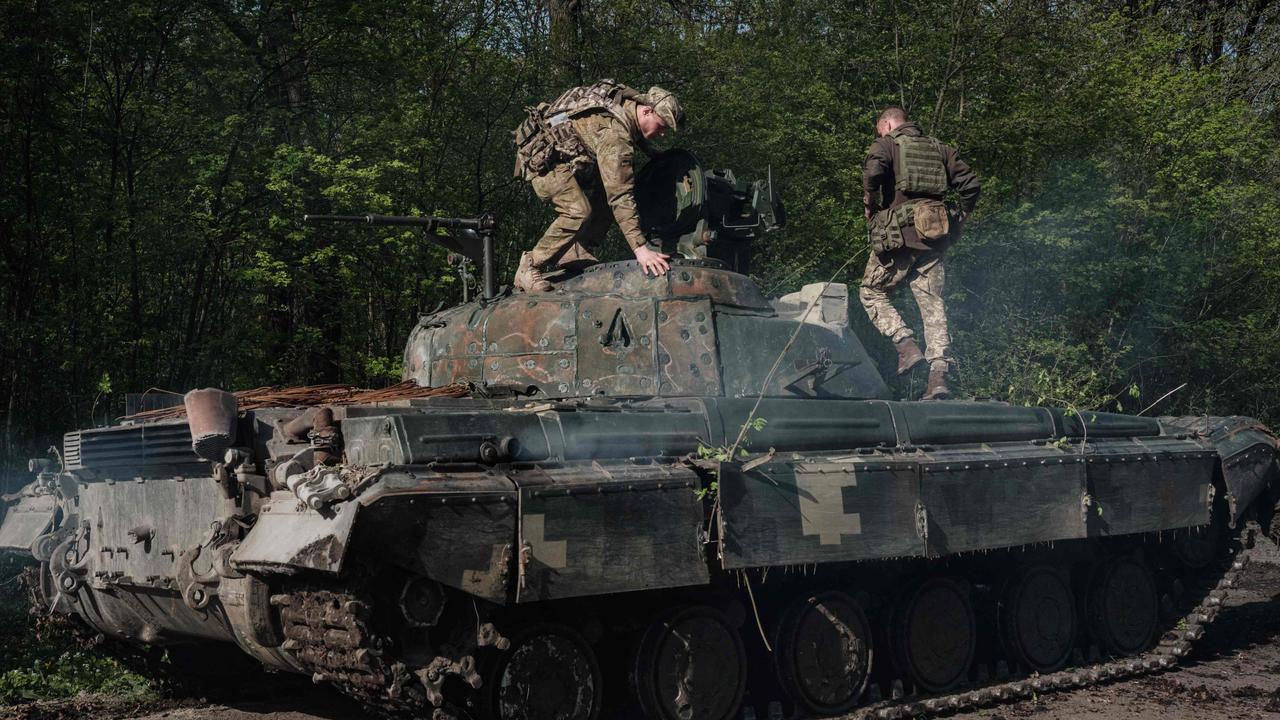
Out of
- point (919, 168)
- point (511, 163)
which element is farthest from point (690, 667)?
point (511, 163)

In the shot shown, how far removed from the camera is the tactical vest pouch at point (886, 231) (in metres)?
10.6

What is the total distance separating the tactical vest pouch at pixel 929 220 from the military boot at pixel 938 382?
1.01m

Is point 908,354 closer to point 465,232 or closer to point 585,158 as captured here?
point 585,158

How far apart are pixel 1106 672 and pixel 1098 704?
78 centimetres

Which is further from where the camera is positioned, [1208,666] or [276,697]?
[1208,666]

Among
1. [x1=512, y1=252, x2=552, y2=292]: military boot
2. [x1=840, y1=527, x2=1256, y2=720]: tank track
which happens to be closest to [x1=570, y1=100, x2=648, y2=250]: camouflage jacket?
[x1=512, y1=252, x2=552, y2=292]: military boot

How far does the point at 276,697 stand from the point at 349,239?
6712 mm

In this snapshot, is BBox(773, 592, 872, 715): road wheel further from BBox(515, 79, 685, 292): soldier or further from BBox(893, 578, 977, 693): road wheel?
BBox(515, 79, 685, 292): soldier

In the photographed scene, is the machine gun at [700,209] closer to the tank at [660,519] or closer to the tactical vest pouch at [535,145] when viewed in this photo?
the tank at [660,519]

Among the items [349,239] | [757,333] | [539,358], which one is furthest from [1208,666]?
[349,239]

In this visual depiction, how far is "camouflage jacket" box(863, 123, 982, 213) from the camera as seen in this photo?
10.6 m

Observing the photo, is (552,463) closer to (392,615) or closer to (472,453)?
(472,453)

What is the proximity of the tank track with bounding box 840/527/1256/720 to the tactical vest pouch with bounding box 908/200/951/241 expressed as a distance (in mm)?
3462

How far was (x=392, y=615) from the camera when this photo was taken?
654cm
